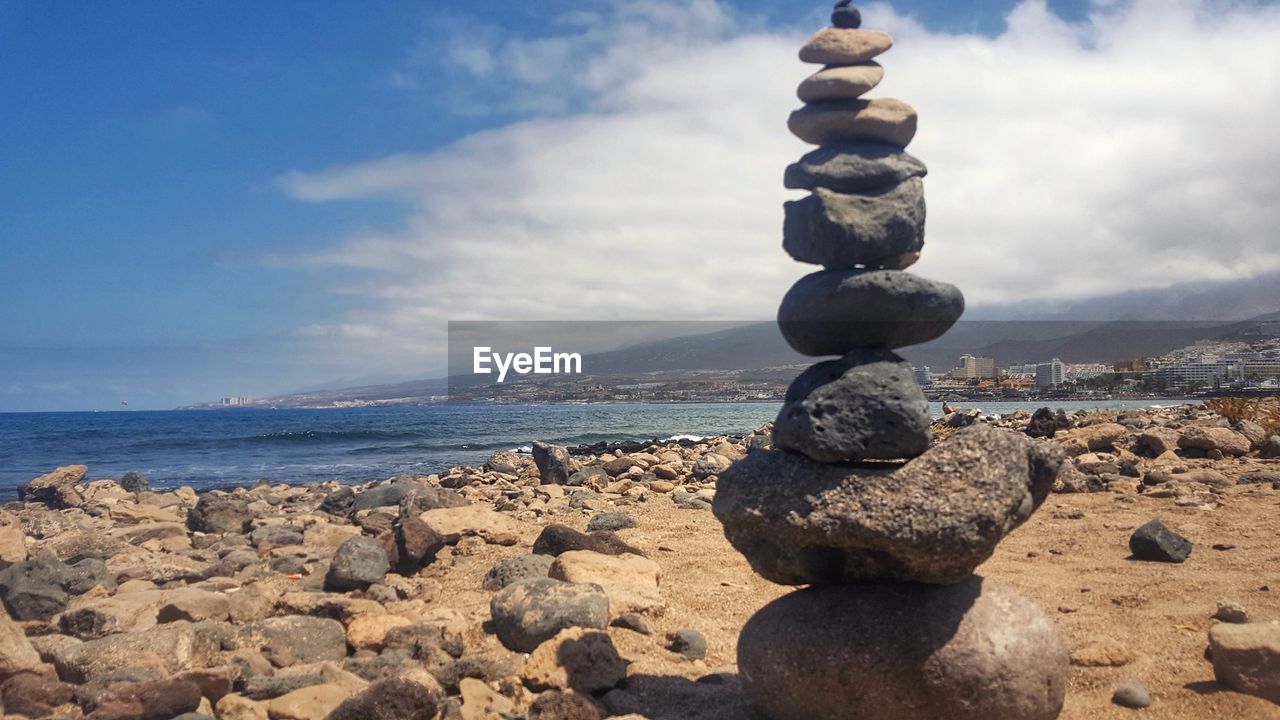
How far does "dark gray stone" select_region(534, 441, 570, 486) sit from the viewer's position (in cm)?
1931

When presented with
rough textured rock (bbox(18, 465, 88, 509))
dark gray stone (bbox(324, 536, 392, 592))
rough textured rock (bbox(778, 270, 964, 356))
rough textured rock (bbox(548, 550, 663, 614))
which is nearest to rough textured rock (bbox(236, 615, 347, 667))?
dark gray stone (bbox(324, 536, 392, 592))

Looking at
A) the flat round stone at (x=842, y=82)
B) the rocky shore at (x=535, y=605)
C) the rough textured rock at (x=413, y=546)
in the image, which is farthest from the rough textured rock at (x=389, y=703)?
the flat round stone at (x=842, y=82)

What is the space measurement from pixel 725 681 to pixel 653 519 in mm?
7138

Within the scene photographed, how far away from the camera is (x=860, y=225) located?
5977 millimetres

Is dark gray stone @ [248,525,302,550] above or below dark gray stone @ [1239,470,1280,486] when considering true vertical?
below

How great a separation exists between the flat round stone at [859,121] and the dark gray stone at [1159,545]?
220 inches

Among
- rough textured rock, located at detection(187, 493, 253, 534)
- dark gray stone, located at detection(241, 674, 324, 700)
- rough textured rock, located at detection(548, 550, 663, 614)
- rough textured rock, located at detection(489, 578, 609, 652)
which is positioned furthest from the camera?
rough textured rock, located at detection(187, 493, 253, 534)

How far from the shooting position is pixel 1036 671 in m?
5.06

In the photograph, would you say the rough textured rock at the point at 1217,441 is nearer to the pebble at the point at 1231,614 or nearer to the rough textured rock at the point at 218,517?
the pebble at the point at 1231,614

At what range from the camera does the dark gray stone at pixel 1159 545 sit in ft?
29.9

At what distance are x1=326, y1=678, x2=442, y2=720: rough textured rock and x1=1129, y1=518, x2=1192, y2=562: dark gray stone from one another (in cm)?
768

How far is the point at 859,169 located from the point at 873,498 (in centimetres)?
240

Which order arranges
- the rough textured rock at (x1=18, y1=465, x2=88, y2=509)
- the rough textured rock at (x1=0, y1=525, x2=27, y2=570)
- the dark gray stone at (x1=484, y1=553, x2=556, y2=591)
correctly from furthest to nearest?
1. the rough textured rock at (x1=18, y1=465, x2=88, y2=509)
2. the rough textured rock at (x1=0, y1=525, x2=27, y2=570)
3. the dark gray stone at (x1=484, y1=553, x2=556, y2=591)

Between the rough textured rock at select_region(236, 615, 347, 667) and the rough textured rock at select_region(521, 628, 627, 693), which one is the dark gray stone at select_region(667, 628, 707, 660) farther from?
the rough textured rock at select_region(236, 615, 347, 667)
